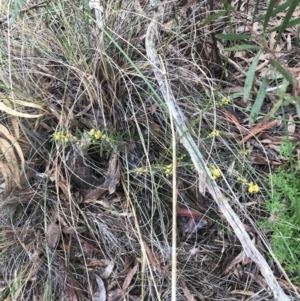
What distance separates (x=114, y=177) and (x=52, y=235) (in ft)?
0.78

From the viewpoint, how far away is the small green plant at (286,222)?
3.79 ft

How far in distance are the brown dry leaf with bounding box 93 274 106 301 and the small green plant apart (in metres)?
0.47

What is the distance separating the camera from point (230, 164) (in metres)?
A: 1.31

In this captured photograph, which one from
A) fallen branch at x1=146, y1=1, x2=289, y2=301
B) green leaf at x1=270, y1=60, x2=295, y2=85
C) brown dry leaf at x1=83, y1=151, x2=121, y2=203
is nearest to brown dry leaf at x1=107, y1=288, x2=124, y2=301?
brown dry leaf at x1=83, y1=151, x2=121, y2=203

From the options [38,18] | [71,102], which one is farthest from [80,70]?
[38,18]

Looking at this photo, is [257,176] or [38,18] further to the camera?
[38,18]

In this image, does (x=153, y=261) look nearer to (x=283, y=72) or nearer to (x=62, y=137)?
(x=62, y=137)

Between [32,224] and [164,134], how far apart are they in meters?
0.46

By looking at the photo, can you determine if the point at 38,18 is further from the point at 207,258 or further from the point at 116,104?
the point at 207,258

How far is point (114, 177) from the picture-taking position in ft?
4.28

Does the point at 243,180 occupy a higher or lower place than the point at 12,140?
lower

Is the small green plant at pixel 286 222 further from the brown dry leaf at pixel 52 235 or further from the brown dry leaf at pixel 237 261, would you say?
the brown dry leaf at pixel 52 235

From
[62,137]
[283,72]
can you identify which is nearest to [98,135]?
[62,137]

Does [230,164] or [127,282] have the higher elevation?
[230,164]
